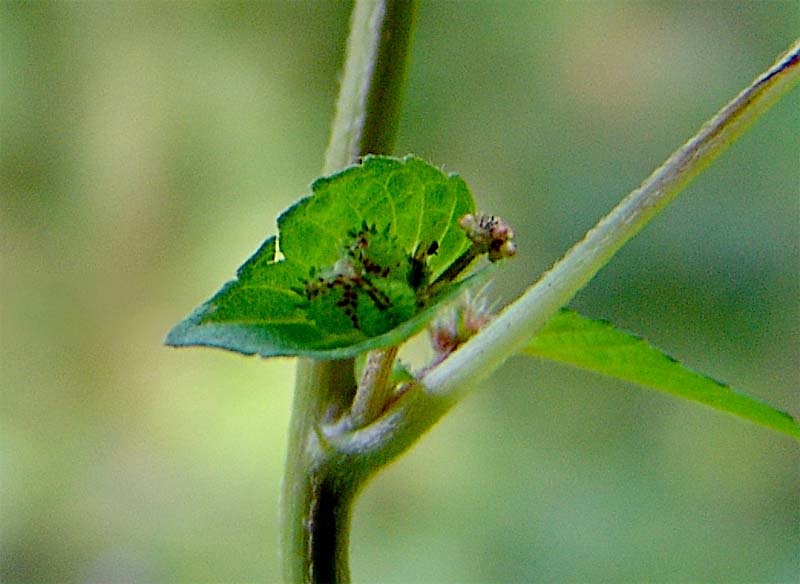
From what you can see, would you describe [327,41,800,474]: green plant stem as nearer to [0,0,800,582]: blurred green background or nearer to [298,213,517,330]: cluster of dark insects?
[298,213,517,330]: cluster of dark insects

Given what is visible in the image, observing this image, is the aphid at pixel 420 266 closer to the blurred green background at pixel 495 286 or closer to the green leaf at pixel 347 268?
the green leaf at pixel 347 268

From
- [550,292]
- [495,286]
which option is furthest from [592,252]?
[495,286]

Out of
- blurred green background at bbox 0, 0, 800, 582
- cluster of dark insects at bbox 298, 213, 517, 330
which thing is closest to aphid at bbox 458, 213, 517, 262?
cluster of dark insects at bbox 298, 213, 517, 330

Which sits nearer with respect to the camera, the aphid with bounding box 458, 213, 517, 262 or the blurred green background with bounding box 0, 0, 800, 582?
the aphid with bounding box 458, 213, 517, 262

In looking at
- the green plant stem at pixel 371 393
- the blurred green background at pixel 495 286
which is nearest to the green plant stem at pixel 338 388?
the green plant stem at pixel 371 393

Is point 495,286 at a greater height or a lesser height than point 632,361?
greater

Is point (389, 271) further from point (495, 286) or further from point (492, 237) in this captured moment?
point (495, 286)

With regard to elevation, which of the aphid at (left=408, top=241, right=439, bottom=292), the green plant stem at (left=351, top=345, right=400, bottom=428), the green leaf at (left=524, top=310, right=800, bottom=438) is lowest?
the green plant stem at (left=351, top=345, right=400, bottom=428)
